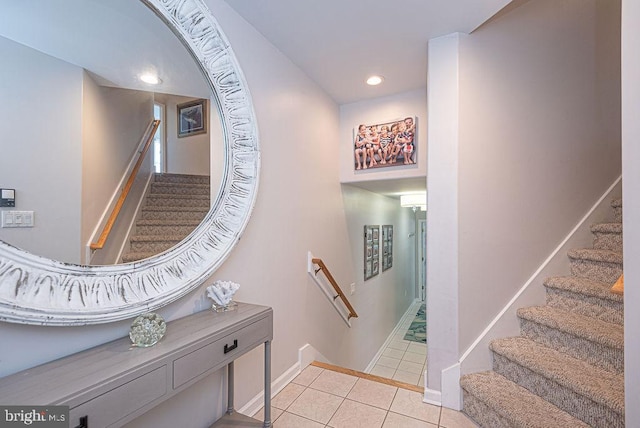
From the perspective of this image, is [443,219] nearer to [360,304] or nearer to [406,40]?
[406,40]

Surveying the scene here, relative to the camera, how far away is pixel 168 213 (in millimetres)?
1358

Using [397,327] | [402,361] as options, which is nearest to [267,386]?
[402,361]

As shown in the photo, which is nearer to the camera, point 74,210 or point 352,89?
point 74,210

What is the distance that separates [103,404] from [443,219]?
1855mm

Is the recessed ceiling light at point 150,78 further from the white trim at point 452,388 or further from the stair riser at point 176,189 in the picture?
the white trim at point 452,388

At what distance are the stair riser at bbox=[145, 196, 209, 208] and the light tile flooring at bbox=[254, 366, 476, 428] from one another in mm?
1338

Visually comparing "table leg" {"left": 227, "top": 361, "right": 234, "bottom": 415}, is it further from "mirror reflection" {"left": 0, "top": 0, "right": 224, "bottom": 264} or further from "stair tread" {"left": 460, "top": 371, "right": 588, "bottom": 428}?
"stair tread" {"left": 460, "top": 371, "right": 588, "bottom": 428}

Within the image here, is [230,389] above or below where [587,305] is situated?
below

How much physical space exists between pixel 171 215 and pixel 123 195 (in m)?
0.23

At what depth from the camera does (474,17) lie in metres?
1.74

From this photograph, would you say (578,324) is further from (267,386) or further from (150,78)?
(150,78)

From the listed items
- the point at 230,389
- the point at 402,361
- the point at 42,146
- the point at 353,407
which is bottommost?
the point at 402,361

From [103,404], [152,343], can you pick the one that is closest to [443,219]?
[152,343]

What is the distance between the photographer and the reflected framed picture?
1.44 m
